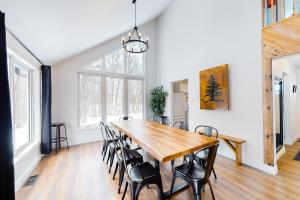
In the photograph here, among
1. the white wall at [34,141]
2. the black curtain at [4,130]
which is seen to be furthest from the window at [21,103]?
the black curtain at [4,130]

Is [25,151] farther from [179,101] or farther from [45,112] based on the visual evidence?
[179,101]

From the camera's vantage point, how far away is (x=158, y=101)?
5414mm

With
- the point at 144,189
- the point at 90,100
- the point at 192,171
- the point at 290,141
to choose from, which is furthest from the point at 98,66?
the point at 290,141

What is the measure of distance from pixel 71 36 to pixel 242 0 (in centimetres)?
351

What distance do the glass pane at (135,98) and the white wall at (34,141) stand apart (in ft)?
9.27

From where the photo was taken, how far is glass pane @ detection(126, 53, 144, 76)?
548cm

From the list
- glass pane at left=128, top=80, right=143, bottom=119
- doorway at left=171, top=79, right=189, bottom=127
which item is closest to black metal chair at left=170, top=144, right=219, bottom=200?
doorway at left=171, top=79, right=189, bottom=127

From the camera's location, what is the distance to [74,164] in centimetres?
304

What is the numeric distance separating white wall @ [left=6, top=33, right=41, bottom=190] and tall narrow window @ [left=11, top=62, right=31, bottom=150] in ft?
0.44

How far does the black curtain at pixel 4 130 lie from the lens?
1398 millimetres

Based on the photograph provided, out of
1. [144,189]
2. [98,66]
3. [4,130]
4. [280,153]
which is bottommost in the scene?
[144,189]

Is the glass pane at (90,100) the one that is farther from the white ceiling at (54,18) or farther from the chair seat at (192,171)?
the chair seat at (192,171)

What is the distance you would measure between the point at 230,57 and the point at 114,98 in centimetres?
376

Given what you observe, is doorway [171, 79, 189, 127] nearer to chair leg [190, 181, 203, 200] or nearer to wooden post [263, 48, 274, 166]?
wooden post [263, 48, 274, 166]
